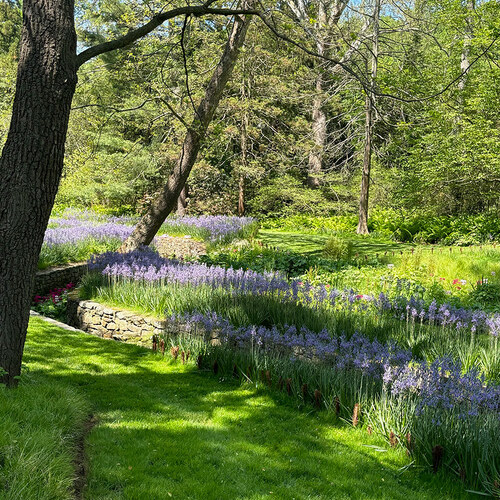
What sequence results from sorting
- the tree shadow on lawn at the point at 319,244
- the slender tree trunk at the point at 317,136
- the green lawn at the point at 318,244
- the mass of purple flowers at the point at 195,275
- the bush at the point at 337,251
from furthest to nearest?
the slender tree trunk at the point at 317,136
the green lawn at the point at 318,244
the tree shadow on lawn at the point at 319,244
the bush at the point at 337,251
the mass of purple flowers at the point at 195,275

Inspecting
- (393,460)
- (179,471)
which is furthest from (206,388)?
(393,460)

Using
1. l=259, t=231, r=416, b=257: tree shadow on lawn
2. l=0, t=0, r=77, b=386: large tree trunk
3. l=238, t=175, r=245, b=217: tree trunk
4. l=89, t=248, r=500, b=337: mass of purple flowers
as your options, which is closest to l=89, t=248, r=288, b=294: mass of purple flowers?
l=89, t=248, r=500, b=337: mass of purple flowers

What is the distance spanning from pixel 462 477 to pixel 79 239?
9.96 metres

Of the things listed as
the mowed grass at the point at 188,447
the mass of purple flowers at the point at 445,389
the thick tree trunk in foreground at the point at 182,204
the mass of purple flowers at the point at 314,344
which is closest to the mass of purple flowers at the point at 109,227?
the thick tree trunk in foreground at the point at 182,204

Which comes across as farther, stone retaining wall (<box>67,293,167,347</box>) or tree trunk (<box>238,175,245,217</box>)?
tree trunk (<box>238,175,245,217</box>)

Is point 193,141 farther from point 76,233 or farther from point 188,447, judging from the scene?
point 188,447

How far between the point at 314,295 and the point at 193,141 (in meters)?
4.17

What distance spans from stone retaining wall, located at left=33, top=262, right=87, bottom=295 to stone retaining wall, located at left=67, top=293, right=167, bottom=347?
1.37 metres

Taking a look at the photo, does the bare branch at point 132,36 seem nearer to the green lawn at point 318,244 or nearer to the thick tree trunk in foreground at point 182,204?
the green lawn at point 318,244

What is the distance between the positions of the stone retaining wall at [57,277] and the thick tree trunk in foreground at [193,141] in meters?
1.12

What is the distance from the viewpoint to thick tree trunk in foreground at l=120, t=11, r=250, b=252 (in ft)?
29.7

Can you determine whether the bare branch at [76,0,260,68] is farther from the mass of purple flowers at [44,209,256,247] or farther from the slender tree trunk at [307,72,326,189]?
the slender tree trunk at [307,72,326,189]

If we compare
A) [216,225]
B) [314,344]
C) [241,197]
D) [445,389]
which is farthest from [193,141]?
[241,197]

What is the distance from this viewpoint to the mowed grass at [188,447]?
2.88 meters
